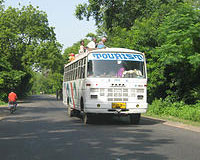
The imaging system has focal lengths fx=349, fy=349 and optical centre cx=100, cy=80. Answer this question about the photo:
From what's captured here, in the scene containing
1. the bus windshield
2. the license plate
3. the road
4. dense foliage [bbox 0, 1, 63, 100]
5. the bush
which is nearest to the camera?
the road

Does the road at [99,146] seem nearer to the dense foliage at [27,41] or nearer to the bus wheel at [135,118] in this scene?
the bus wheel at [135,118]

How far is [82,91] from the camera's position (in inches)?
603

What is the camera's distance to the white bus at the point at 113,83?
1416 centimetres

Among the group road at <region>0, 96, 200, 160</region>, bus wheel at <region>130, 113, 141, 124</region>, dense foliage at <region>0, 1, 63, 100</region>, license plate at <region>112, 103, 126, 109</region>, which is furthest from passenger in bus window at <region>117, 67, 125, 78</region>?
dense foliage at <region>0, 1, 63, 100</region>

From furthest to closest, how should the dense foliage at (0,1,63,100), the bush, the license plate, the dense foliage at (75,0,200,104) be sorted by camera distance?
the dense foliage at (0,1,63,100)
the dense foliage at (75,0,200,104)
the bush
the license plate

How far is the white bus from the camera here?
46.5 feet

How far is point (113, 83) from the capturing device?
1423 cm

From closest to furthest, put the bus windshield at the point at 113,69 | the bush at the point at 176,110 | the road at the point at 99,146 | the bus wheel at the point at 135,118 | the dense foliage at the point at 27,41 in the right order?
the road at the point at 99,146 < the bus windshield at the point at 113,69 < the bus wheel at the point at 135,118 < the bush at the point at 176,110 < the dense foliage at the point at 27,41

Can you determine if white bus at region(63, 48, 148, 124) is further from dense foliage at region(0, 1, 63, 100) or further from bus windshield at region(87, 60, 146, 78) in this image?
dense foliage at region(0, 1, 63, 100)

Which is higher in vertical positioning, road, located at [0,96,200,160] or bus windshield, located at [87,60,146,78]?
bus windshield, located at [87,60,146,78]

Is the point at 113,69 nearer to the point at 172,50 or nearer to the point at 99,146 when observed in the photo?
the point at 172,50

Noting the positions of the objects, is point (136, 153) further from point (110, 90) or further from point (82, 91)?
point (82, 91)

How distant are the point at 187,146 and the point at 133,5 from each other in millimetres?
32037

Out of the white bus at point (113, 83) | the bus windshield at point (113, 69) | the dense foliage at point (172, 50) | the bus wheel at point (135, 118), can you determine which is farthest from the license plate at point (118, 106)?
the dense foliage at point (172, 50)
